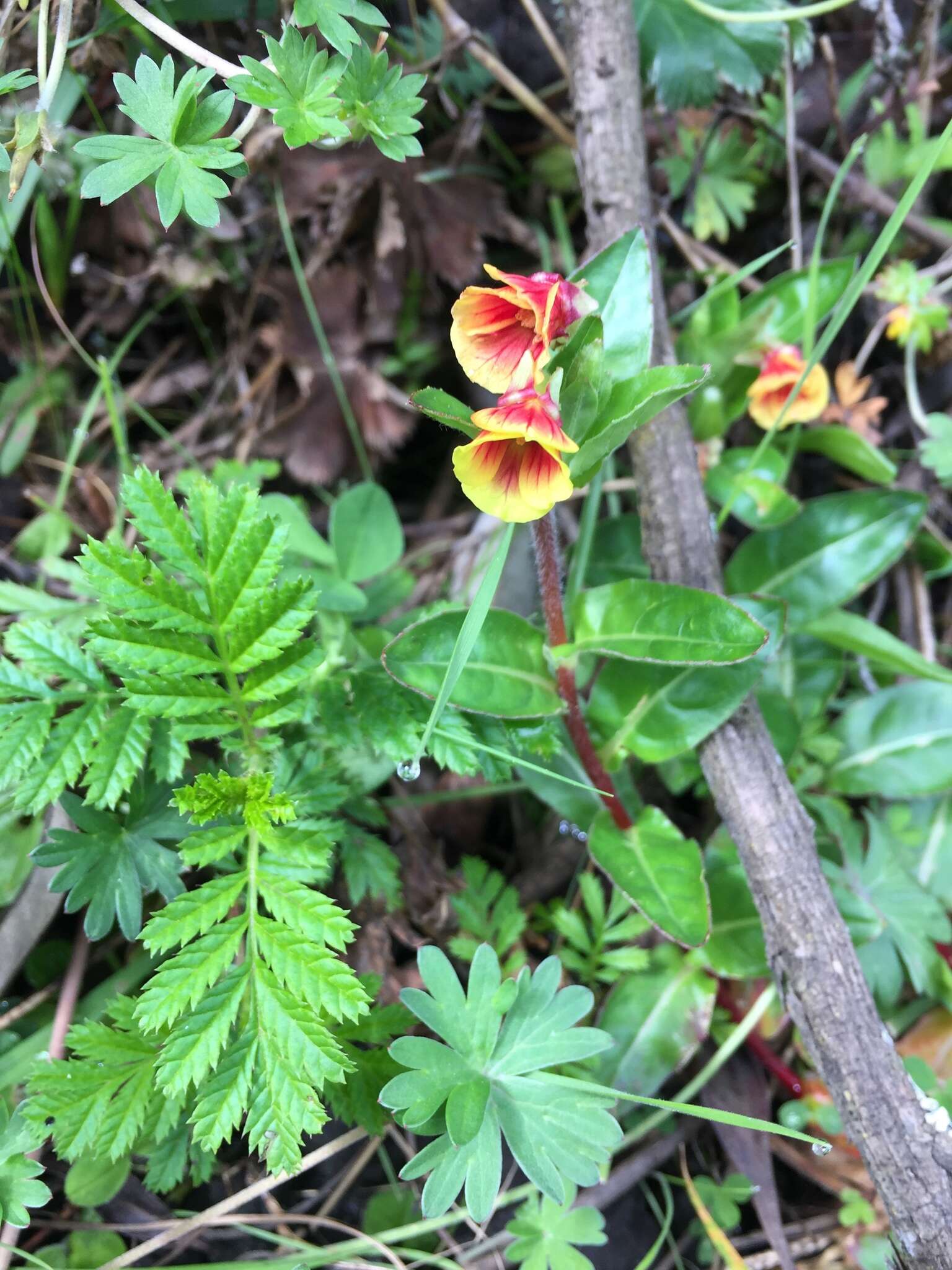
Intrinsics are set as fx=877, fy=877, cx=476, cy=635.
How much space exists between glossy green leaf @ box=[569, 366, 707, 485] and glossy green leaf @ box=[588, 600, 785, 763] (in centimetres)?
43

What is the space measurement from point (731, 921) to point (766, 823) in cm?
31

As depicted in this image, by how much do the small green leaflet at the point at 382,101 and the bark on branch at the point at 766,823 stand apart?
486 mm

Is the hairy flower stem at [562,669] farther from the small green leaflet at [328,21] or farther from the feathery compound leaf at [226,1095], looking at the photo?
the small green leaflet at [328,21]

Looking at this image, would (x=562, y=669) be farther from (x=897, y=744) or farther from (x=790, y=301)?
(x=790, y=301)

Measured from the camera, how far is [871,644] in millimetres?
1865

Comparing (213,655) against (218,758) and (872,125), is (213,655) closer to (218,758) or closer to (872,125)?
(218,758)

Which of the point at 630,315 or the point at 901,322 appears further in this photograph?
the point at 901,322

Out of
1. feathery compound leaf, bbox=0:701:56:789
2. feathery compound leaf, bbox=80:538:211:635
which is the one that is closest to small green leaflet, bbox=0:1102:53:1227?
feathery compound leaf, bbox=0:701:56:789

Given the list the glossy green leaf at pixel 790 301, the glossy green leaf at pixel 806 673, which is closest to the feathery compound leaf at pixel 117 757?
the glossy green leaf at pixel 806 673

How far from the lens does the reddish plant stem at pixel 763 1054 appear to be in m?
1.69

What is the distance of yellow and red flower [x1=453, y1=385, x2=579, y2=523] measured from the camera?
109 cm

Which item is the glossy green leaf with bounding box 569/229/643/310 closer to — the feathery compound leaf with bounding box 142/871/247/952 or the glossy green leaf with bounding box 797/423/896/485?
the glossy green leaf with bounding box 797/423/896/485

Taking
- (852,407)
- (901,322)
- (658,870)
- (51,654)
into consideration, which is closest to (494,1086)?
(658,870)

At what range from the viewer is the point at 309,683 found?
1466mm
